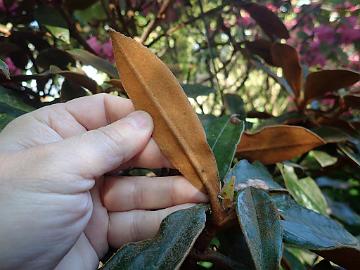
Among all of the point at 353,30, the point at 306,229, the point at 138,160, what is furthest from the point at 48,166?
the point at 353,30

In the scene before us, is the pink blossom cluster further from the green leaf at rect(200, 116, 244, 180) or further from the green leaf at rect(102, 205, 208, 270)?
the green leaf at rect(102, 205, 208, 270)

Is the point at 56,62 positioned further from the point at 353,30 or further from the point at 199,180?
the point at 353,30

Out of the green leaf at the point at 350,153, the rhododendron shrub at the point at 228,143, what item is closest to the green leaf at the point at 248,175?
the rhododendron shrub at the point at 228,143

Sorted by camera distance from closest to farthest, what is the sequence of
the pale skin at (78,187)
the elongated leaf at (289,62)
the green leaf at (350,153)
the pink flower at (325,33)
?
the pale skin at (78,187), the green leaf at (350,153), the elongated leaf at (289,62), the pink flower at (325,33)

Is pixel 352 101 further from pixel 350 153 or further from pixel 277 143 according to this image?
pixel 277 143

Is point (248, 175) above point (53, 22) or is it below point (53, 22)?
below

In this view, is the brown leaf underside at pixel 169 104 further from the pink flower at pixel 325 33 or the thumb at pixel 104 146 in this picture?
the pink flower at pixel 325 33

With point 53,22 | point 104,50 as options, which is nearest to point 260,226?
point 53,22
